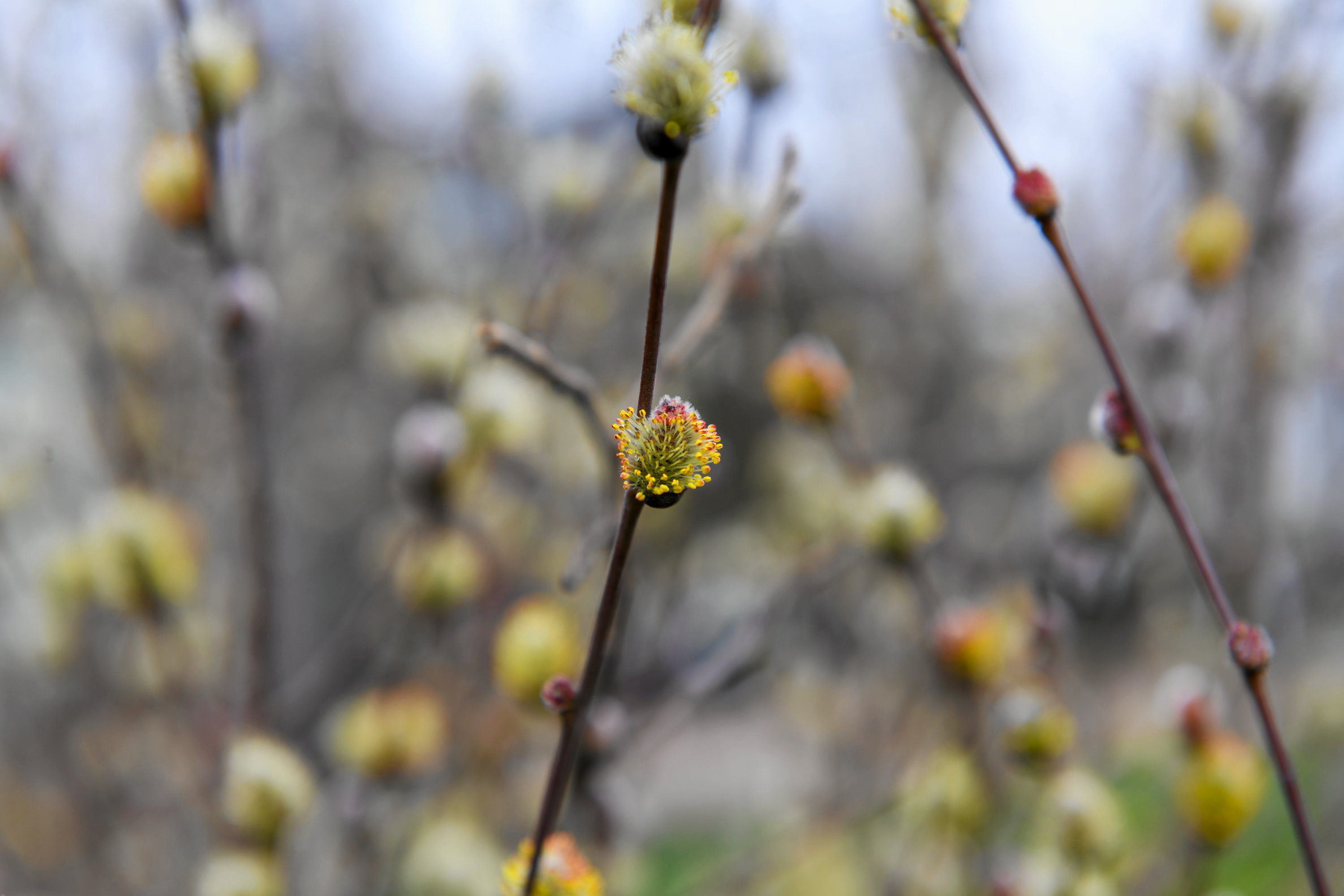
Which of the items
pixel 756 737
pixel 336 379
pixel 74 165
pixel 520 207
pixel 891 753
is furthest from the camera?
pixel 756 737

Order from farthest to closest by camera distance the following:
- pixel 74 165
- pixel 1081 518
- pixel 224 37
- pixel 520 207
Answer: pixel 74 165 → pixel 520 207 → pixel 1081 518 → pixel 224 37

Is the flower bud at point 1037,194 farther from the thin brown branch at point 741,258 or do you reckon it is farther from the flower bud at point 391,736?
the flower bud at point 391,736

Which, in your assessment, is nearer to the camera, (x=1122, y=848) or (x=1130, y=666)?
(x=1122, y=848)

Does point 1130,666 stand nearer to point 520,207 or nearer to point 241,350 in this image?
point 520,207

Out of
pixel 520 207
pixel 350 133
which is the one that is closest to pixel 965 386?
pixel 520 207

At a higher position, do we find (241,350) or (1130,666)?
(1130,666)

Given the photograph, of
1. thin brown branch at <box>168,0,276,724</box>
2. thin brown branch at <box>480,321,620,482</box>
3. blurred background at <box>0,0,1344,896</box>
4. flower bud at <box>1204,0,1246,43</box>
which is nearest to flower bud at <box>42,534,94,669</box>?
blurred background at <box>0,0,1344,896</box>

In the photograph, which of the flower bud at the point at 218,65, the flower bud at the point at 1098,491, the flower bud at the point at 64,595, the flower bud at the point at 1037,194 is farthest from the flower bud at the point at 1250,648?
the flower bud at the point at 64,595

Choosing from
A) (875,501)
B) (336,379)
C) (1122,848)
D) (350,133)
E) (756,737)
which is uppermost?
(350,133)
